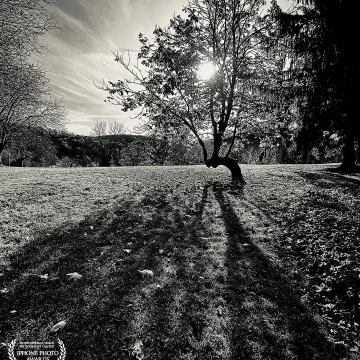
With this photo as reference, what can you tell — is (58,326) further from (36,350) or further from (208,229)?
(208,229)


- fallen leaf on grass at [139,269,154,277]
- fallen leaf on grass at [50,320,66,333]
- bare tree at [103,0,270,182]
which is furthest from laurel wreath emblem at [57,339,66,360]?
bare tree at [103,0,270,182]

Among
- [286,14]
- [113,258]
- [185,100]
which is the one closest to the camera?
[113,258]

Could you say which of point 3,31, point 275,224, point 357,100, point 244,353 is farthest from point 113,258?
point 357,100

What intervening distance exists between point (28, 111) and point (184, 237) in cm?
2195

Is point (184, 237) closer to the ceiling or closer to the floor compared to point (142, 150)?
closer to the floor

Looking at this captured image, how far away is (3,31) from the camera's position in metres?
5.89

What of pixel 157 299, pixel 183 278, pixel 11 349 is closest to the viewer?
pixel 11 349

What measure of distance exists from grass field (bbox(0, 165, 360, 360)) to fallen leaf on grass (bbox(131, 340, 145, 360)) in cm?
→ 2

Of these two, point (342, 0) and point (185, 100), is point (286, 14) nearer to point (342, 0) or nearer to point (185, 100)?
point (342, 0)

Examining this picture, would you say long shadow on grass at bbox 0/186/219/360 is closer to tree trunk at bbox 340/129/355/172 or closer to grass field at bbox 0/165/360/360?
grass field at bbox 0/165/360/360

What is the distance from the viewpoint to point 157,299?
122 inches

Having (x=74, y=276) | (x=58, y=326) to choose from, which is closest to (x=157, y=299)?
(x=58, y=326)

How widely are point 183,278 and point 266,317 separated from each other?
51.3 inches

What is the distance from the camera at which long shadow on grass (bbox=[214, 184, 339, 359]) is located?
2.40 m
